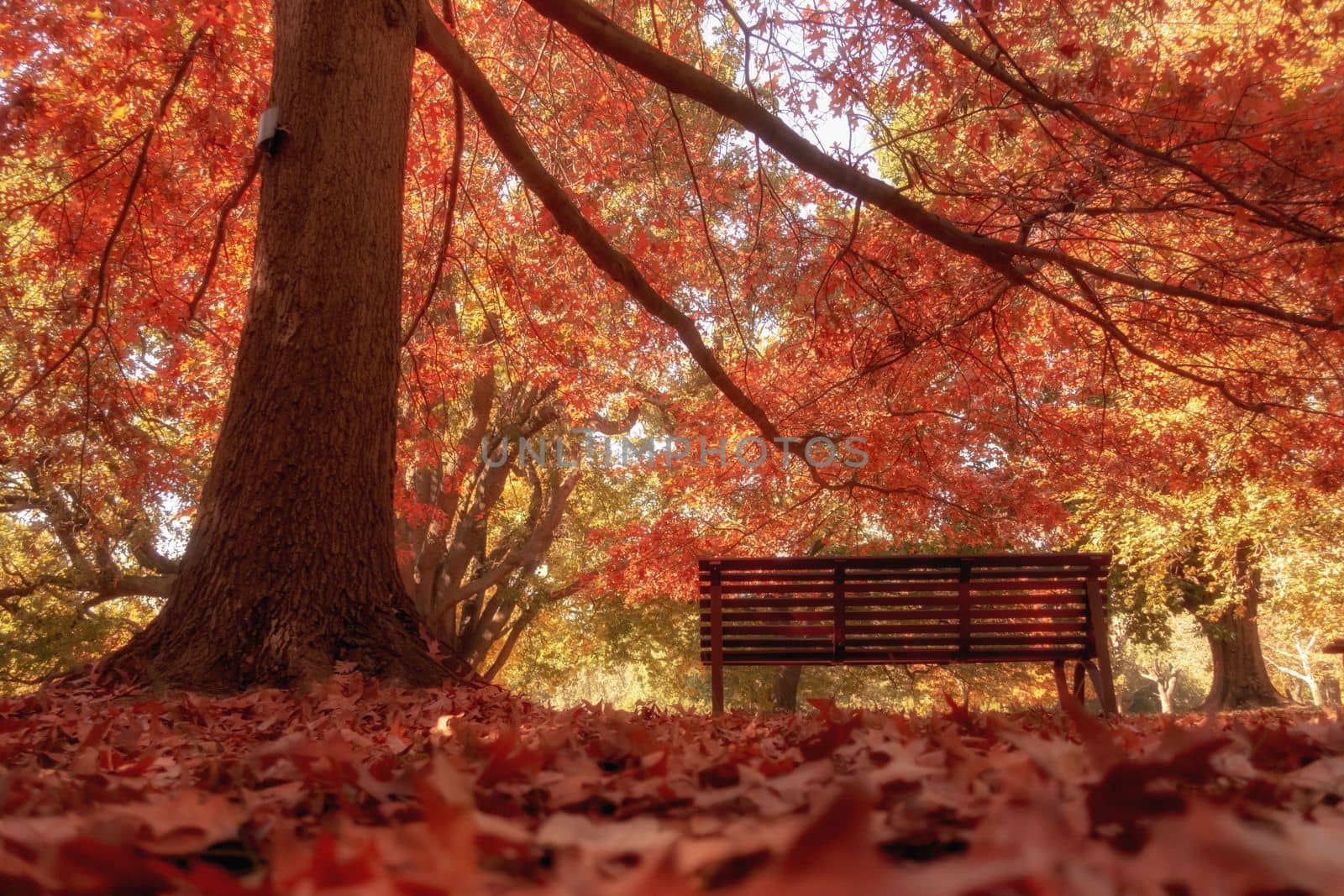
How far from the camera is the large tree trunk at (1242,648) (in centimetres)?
1318

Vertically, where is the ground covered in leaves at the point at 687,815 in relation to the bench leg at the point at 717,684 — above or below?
above

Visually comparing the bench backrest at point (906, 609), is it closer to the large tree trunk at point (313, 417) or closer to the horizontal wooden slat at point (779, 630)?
the horizontal wooden slat at point (779, 630)

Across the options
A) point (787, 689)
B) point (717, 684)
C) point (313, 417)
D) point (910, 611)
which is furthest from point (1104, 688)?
point (787, 689)

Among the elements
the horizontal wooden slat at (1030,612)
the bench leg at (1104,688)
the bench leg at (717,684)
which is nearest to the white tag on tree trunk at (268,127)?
the bench leg at (717,684)

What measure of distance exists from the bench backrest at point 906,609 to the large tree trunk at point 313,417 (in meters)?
2.74

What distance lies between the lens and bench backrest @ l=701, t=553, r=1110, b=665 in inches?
205

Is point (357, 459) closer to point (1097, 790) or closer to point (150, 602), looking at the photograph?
point (1097, 790)

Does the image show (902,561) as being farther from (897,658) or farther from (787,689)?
(787,689)

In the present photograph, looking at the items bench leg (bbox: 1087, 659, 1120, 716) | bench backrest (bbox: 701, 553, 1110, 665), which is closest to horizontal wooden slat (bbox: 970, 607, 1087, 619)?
bench backrest (bbox: 701, 553, 1110, 665)

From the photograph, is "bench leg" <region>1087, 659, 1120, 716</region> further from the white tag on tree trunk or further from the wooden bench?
the white tag on tree trunk

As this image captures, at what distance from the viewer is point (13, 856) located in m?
0.67

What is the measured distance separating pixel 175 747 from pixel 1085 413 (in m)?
8.68

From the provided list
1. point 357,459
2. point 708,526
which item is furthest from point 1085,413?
point 357,459

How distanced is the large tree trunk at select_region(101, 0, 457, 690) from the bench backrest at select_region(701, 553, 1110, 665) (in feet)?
8.99
